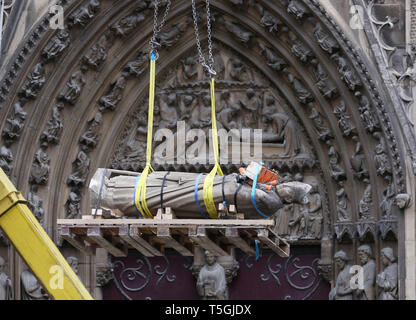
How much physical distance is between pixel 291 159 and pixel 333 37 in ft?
5.32

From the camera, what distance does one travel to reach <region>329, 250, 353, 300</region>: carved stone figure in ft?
45.1

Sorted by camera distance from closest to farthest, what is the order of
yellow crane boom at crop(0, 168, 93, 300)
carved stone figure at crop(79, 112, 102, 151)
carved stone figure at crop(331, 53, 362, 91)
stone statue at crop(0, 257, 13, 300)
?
yellow crane boom at crop(0, 168, 93, 300) → carved stone figure at crop(331, 53, 362, 91) → stone statue at crop(0, 257, 13, 300) → carved stone figure at crop(79, 112, 102, 151)

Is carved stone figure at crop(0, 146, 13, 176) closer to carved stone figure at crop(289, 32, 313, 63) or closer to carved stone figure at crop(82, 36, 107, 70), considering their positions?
carved stone figure at crop(82, 36, 107, 70)

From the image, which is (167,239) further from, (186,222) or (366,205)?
(366,205)

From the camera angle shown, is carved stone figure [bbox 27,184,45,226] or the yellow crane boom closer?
the yellow crane boom

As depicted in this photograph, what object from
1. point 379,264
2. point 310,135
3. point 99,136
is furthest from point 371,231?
point 99,136

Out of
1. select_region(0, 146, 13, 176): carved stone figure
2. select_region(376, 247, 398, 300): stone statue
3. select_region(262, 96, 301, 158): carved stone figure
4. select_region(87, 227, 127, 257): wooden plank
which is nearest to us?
select_region(87, 227, 127, 257): wooden plank

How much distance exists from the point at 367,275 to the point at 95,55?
4.15 m

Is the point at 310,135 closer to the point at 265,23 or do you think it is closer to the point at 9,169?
the point at 265,23

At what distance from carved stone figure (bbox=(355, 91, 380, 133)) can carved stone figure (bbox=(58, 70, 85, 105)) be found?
3.34 meters

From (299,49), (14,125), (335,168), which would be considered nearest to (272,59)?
(299,49)

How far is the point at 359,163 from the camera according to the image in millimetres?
13836

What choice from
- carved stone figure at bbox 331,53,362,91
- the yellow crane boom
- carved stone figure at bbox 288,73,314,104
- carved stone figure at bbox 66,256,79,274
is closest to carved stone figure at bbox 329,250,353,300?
carved stone figure at bbox 288,73,314,104

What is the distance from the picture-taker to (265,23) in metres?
14.4
